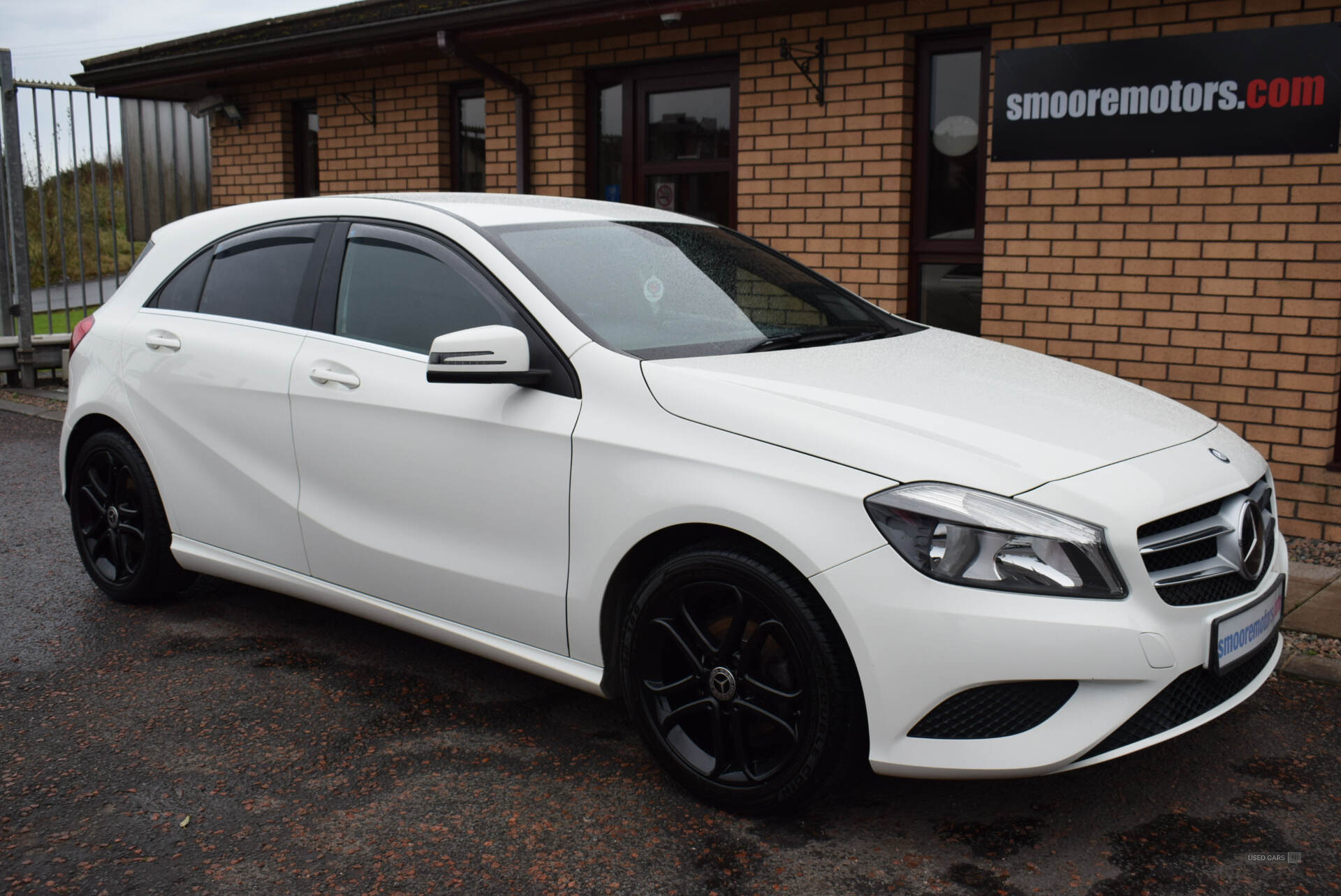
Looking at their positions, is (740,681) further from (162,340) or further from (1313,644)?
(162,340)

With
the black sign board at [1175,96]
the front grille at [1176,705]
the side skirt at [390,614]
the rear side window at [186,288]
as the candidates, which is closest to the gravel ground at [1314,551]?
the black sign board at [1175,96]

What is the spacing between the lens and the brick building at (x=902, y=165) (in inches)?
231

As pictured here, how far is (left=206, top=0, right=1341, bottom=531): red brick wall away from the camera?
228 inches

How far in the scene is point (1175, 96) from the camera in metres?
6.00

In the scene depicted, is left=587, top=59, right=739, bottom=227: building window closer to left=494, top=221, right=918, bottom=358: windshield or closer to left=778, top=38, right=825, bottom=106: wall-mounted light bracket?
left=778, top=38, right=825, bottom=106: wall-mounted light bracket

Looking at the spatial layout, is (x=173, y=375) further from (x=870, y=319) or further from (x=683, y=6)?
(x=683, y=6)

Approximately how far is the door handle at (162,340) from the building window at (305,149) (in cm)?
621

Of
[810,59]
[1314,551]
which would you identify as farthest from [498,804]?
[810,59]

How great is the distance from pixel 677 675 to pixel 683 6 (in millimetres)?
4893

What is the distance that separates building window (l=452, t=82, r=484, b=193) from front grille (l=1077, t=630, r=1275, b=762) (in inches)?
289

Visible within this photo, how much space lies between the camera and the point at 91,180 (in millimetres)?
11320

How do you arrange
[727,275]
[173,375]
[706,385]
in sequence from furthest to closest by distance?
1. [173,375]
2. [727,275]
3. [706,385]

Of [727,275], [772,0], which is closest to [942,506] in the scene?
[727,275]

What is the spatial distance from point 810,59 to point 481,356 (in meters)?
4.58
